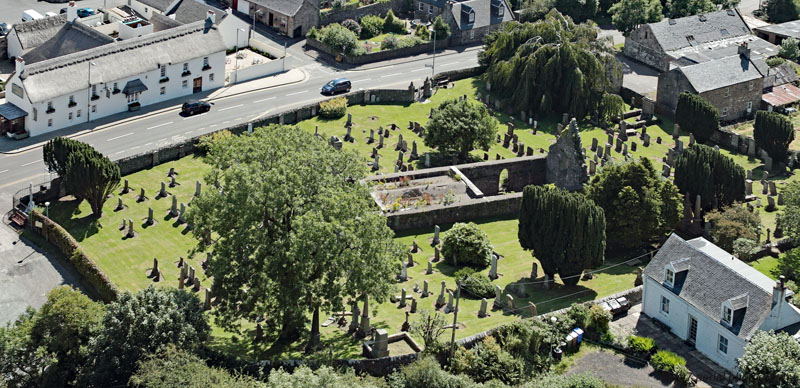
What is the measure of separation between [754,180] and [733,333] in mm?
33909

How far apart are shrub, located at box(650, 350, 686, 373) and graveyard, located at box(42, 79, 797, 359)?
816 cm

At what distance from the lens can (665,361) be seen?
6144 centimetres

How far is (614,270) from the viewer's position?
74.8m

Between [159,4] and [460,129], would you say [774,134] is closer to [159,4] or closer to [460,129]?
[460,129]

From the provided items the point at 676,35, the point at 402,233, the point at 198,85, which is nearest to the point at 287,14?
the point at 198,85

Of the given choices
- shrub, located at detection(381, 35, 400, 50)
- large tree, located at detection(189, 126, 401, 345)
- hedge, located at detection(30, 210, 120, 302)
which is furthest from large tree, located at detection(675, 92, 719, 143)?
hedge, located at detection(30, 210, 120, 302)

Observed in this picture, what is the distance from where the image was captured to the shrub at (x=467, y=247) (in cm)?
7469

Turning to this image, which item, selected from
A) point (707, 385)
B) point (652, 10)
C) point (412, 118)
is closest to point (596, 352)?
point (707, 385)

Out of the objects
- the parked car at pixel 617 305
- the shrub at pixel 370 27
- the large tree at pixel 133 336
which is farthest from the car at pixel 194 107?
the parked car at pixel 617 305

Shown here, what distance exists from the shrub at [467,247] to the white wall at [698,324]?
11855 mm

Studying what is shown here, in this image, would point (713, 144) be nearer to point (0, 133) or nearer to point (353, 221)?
point (353, 221)

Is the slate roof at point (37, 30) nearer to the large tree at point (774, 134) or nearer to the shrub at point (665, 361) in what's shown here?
the large tree at point (774, 134)

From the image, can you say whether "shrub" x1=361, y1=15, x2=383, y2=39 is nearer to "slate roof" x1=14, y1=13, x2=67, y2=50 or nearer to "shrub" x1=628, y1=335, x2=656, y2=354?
"slate roof" x1=14, y1=13, x2=67, y2=50

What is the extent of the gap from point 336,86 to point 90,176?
3156 centimetres
